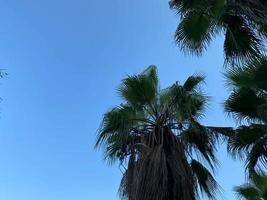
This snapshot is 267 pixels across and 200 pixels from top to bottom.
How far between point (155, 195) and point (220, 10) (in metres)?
4.48

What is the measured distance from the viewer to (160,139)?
480 inches

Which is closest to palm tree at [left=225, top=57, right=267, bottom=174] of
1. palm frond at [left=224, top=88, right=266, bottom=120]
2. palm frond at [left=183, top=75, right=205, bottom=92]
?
palm frond at [left=224, top=88, right=266, bottom=120]

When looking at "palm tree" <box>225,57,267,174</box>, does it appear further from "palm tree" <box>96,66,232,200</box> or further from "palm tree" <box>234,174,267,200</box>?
"palm tree" <box>234,174,267,200</box>

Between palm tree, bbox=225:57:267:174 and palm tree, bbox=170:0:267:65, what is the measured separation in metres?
0.54

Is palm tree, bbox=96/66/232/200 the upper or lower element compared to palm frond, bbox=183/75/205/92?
lower

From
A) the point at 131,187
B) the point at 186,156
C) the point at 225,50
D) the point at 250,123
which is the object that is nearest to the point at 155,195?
the point at 131,187

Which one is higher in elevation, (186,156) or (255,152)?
(186,156)

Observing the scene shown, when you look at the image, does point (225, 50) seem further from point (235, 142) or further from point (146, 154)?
point (146, 154)

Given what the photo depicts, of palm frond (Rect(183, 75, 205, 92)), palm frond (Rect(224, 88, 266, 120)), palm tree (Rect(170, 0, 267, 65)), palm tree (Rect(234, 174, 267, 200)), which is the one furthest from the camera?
palm tree (Rect(234, 174, 267, 200))

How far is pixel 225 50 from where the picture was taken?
10102 millimetres

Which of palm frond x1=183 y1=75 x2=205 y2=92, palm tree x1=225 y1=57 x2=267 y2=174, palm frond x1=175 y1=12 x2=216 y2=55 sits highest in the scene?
palm frond x1=183 y1=75 x2=205 y2=92

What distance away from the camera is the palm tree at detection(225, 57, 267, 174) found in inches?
411

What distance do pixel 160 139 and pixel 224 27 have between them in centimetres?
359

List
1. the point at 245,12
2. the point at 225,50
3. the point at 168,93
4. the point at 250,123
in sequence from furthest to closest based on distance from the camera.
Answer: the point at 168,93 → the point at 250,123 → the point at 225,50 → the point at 245,12
